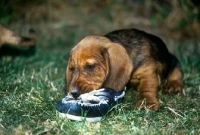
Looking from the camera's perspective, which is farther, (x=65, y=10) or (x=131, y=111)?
(x=65, y=10)

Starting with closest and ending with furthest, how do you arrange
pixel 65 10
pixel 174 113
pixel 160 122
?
pixel 160 122
pixel 174 113
pixel 65 10

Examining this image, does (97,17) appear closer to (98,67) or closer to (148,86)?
(148,86)

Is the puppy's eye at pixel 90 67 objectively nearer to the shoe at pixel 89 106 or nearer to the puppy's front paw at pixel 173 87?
the shoe at pixel 89 106

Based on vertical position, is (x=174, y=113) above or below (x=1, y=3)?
below

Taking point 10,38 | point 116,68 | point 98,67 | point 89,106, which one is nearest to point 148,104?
point 116,68

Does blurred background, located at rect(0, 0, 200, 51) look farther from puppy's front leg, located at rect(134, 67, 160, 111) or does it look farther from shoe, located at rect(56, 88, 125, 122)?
shoe, located at rect(56, 88, 125, 122)

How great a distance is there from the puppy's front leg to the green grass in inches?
6.2

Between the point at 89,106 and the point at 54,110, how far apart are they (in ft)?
1.82

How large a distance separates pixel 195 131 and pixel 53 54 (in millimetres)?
4219

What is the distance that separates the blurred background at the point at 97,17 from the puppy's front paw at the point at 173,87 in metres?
2.99

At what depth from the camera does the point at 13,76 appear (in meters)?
6.09

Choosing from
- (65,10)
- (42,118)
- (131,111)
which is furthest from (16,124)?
(65,10)

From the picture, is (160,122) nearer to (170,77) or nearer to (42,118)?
(42,118)

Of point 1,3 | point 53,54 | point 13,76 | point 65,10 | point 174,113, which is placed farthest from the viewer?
point 65,10
